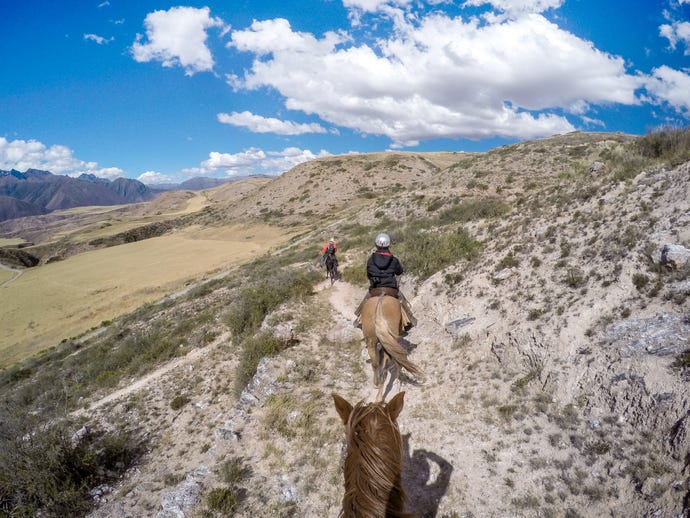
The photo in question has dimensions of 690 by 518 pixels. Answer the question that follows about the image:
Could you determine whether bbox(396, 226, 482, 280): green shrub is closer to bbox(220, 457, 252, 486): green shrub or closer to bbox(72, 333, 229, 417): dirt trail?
bbox(72, 333, 229, 417): dirt trail

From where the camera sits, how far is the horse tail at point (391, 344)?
688 centimetres

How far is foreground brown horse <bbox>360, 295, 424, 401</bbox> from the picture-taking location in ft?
22.7

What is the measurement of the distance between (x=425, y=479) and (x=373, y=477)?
149 inches

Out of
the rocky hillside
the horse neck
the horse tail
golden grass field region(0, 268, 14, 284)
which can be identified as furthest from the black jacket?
golden grass field region(0, 268, 14, 284)

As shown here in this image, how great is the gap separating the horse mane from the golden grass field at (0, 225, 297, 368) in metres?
28.2

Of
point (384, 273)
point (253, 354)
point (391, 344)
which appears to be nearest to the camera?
point (391, 344)

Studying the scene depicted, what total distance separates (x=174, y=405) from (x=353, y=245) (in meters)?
15.1

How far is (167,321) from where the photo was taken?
57.3 feet

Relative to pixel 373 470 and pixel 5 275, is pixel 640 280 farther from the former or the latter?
pixel 5 275

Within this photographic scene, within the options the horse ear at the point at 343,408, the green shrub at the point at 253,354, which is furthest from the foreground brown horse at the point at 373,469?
the green shrub at the point at 253,354

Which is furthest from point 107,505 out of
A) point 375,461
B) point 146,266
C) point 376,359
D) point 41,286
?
point 41,286

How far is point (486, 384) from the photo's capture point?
7332mm

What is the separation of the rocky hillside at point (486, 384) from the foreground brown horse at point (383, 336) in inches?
35.6

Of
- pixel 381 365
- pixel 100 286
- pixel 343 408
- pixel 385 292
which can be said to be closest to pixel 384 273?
pixel 385 292
